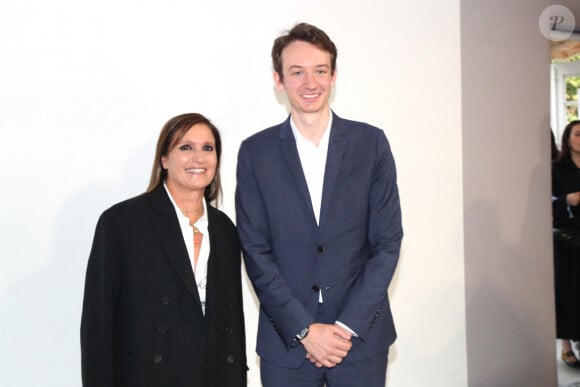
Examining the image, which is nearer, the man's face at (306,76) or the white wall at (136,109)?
the man's face at (306,76)

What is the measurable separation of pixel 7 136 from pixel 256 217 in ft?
4.01

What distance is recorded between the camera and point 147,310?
1.95 meters

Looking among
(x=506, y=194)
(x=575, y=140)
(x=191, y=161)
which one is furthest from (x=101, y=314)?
(x=575, y=140)

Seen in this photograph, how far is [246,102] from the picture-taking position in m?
3.03

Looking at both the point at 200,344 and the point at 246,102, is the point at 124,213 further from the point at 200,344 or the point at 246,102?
the point at 246,102

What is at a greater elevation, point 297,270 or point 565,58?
point 565,58

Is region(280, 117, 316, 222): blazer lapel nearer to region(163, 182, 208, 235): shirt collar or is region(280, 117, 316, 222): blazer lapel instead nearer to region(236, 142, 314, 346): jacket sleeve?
region(236, 142, 314, 346): jacket sleeve

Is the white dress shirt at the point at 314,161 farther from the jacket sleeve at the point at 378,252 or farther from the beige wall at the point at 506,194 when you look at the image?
the beige wall at the point at 506,194

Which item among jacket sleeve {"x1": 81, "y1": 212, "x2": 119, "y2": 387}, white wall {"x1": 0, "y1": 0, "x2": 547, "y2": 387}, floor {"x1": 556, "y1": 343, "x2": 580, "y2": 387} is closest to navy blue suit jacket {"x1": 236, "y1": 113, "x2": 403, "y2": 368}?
jacket sleeve {"x1": 81, "y1": 212, "x2": 119, "y2": 387}

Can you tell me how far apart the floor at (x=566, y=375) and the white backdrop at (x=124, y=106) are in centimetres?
110

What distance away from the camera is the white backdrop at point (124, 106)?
258 cm

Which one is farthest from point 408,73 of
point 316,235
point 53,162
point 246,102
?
point 53,162

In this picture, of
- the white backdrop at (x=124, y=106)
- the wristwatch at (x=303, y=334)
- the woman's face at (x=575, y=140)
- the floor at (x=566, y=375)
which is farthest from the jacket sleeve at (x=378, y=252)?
the floor at (x=566, y=375)

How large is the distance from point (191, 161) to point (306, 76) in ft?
1.61
